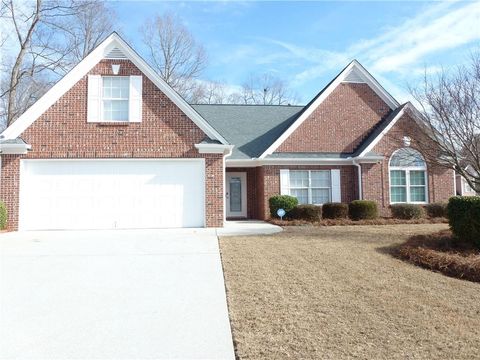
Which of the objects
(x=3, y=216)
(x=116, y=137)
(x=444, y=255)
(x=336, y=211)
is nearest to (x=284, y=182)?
(x=336, y=211)

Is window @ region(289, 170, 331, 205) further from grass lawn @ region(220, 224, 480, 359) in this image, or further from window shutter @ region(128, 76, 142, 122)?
grass lawn @ region(220, 224, 480, 359)

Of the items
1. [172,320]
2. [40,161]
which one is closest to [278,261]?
[172,320]

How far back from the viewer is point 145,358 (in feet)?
13.3

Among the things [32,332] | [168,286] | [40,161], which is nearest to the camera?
[32,332]

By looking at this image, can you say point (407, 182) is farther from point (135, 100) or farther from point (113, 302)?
point (113, 302)

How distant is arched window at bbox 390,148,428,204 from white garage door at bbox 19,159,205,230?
30.0 feet

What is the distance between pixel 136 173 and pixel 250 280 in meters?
8.41

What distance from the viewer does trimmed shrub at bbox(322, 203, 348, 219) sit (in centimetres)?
1664

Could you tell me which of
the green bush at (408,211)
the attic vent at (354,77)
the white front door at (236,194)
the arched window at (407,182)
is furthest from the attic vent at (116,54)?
the green bush at (408,211)

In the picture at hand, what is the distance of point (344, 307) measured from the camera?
5.46 meters

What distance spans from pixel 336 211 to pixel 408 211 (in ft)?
9.92

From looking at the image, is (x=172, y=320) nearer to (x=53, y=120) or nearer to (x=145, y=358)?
(x=145, y=358)

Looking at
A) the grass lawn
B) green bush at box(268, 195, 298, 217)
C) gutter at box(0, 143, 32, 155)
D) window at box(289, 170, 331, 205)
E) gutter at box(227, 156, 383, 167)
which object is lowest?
the grass lawn

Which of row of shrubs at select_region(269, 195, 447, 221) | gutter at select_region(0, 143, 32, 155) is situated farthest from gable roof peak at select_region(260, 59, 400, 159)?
gutter at select_region(0, 143, 32, 155)
